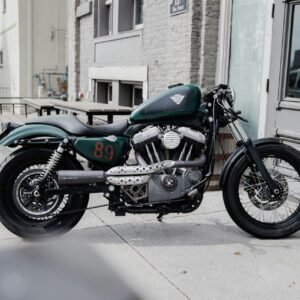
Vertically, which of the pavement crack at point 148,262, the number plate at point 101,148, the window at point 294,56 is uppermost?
the window at point 294,56

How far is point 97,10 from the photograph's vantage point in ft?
34.5

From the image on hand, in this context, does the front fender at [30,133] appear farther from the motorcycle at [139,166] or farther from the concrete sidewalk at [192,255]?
the concrete sidewalk at [192,255]

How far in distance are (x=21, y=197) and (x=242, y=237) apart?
1.74 m

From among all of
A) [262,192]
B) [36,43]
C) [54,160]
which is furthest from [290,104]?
[36,43]

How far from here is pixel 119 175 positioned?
3.52 meters

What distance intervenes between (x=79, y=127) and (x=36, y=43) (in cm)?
1413

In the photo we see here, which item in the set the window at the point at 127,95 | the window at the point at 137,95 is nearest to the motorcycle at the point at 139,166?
the window at the point at 137,95

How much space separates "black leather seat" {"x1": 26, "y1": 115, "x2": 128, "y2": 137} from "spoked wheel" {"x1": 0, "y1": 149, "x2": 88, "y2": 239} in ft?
0.69

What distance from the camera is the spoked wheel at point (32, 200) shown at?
11.7 ft

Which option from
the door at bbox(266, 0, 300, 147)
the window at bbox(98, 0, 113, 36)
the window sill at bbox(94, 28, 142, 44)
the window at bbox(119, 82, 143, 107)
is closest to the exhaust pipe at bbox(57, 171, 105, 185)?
the door at bbox(266, 0, 300, 147)

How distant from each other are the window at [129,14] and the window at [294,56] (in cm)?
492

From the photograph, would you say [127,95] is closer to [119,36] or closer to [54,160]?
[119,36]

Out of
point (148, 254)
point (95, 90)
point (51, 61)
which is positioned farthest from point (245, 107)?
point (51, 61)

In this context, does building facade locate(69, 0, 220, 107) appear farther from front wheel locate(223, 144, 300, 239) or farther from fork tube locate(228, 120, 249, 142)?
front wheel locate(223, 144, 300, 239)
